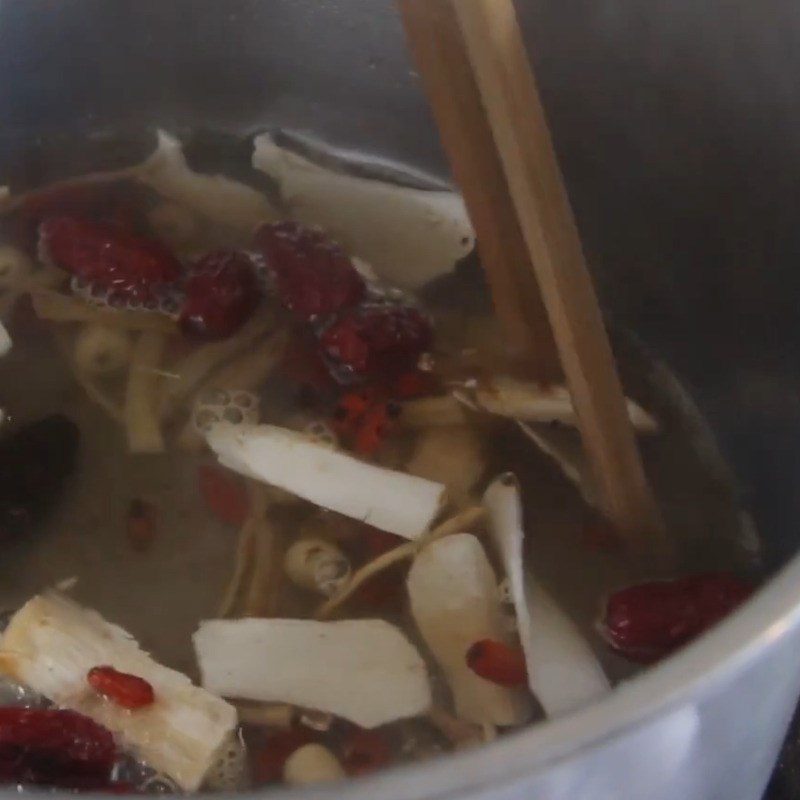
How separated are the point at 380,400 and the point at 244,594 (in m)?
0.18

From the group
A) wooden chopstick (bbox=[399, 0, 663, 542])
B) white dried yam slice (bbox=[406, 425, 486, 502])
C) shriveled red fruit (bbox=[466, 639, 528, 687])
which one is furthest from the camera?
white dried yam slice (bbox=[406, 425, 486, 502])

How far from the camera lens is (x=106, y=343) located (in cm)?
90

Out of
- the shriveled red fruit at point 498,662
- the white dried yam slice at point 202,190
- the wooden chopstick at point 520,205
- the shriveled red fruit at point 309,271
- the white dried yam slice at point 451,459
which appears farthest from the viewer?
the white dried yam slice at point 202,190

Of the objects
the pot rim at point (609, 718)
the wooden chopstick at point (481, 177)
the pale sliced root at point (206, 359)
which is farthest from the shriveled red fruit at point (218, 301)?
the pot rim at point (609, 718)

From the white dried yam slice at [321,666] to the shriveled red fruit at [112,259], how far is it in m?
0.32

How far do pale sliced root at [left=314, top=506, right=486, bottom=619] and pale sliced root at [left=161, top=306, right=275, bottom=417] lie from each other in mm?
220

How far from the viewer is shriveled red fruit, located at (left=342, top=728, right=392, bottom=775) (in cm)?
67

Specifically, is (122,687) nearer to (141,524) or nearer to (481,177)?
(141,524)

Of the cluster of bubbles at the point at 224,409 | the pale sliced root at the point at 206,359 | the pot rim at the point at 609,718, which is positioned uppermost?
the pot rim at the point at 609,718

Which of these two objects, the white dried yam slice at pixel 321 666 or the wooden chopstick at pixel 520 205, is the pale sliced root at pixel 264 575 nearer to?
the white dried yam slice at pixel 321 666

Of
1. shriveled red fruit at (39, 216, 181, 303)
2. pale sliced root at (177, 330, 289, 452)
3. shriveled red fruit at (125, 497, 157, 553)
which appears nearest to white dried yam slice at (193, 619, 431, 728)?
shriveled red fruit at (125, 497, 157, 553)

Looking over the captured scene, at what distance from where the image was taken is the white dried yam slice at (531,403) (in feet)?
2.70

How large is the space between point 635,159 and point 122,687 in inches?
21.4

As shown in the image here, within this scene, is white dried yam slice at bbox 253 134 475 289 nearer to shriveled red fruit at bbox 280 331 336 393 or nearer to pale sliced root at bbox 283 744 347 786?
shriveled red fruit at bbox 280 331 336 393
